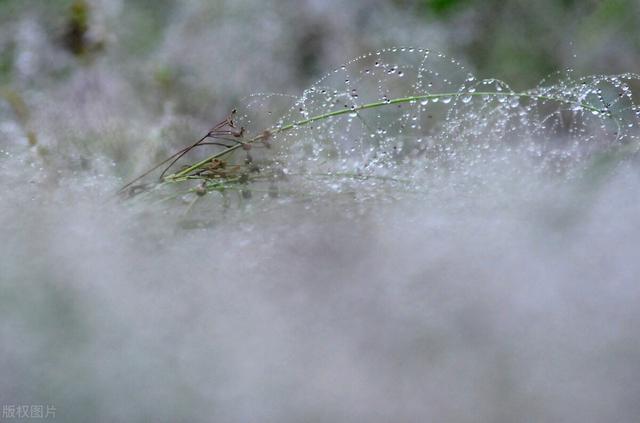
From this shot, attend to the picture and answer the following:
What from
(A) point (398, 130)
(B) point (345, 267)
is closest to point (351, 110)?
(A) point (398, 130)

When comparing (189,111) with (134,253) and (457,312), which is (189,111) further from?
(457,312)

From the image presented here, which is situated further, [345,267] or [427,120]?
[427,120]

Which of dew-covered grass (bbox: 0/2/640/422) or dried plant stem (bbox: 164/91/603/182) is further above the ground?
dried plant stem (bbox: 164/91/603/182)

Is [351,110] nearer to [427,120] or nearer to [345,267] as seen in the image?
[427,120]

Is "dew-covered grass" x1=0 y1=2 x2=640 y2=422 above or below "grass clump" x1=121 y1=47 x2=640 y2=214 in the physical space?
below

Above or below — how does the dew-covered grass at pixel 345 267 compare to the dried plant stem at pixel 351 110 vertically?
below

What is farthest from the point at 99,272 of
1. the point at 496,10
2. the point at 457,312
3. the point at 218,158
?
the point at 496,10

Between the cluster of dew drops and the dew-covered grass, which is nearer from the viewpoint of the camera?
the dew-covered grass

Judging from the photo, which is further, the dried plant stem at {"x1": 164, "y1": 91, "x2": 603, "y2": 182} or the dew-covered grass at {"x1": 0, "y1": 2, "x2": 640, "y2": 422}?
the dried plant stem at {"x1": 164, "y1": 91, "x2": 603, "y2": 182}

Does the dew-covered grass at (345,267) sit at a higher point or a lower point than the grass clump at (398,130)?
lower

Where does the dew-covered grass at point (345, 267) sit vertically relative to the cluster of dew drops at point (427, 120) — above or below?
below

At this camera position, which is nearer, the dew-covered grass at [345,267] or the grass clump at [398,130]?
the dew-covered grass at [345,267]
